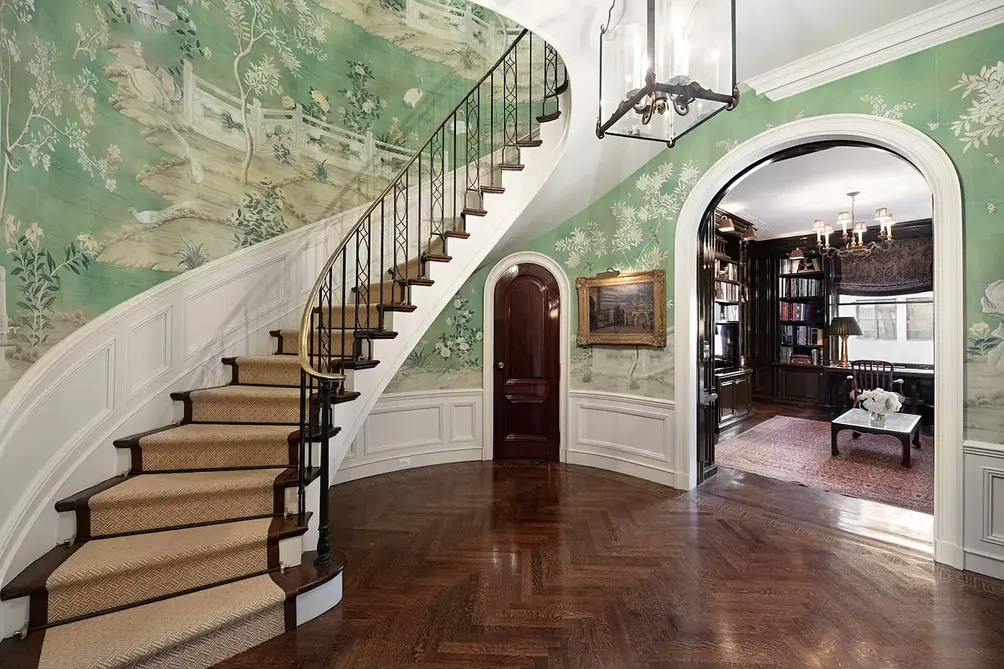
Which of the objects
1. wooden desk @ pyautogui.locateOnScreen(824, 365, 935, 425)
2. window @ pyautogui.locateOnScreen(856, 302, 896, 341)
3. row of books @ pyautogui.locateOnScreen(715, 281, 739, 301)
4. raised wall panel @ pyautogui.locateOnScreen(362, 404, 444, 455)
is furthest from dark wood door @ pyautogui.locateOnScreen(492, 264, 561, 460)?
window @ pyautogui.locateOnScreen(856, 302, 896, 341)

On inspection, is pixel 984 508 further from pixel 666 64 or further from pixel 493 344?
pixel 493 344

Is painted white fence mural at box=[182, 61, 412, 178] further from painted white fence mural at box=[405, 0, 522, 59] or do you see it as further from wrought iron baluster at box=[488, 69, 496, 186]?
painted white fence mural at box=[405, 0, 522, 59]

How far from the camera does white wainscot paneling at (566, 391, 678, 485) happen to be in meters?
4.04

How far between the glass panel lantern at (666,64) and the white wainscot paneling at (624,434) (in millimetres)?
2478

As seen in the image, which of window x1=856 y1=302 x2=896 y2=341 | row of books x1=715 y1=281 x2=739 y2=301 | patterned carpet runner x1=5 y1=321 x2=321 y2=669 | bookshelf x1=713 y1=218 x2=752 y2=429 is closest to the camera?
patterned carpet runner x1=5 y1=321 x2=321 y2=669

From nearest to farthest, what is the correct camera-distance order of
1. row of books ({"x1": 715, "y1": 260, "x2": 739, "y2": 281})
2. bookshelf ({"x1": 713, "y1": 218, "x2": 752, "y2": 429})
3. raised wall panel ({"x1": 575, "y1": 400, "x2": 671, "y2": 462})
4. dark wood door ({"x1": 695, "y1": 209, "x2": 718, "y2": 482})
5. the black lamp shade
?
dark wood door ({"x1": 695, "y1": 209, "x2": 718, "y2": 482})
raised wall panel ({"x1": 575, "y1": 400, "x2": 671, "y2": 462})
bookshelf ({"x1": 713, "y1": 218, "x2": 752, "y2": 429})
row of books ({"x1": 715, "y1": 260, "x2": 739, "y2": 281})
the black lamp shade

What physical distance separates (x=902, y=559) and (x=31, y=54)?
541 centimetres

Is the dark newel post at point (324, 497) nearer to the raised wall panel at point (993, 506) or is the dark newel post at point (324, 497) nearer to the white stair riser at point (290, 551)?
the white stair riser at point (290, 551)

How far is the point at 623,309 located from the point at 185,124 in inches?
150

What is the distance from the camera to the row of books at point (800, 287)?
26.0 ft

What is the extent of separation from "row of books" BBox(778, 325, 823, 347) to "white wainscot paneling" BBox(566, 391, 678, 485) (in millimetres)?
5469

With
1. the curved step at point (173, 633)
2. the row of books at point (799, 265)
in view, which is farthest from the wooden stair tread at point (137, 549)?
the row of books at point (799, 265)

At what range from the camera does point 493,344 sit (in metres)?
4.94

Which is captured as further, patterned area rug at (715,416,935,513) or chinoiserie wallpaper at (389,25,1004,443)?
patterned area rug at (715,416,935,513)
